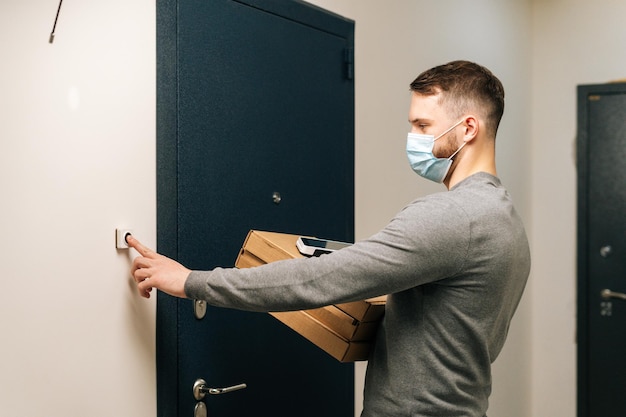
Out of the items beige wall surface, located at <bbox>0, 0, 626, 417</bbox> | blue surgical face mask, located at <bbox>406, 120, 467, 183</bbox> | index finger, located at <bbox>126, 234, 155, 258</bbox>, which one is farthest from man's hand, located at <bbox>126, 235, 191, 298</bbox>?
blue surgical face mask, located at <bbox>406, 120, 467, 183</bbox>

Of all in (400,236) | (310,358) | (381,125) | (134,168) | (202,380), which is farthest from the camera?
(381,125)

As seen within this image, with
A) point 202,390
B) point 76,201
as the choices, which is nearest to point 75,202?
point 76,201

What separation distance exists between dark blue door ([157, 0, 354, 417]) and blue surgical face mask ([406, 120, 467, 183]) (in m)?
0.55

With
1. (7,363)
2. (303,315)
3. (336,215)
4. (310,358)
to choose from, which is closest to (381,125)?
(336,215)

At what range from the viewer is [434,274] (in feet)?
4.68

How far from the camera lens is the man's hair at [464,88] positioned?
161 cm

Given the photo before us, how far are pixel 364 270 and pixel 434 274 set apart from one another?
0.14 metres

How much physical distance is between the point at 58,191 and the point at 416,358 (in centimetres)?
86

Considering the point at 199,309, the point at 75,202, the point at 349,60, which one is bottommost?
the point at 199,309

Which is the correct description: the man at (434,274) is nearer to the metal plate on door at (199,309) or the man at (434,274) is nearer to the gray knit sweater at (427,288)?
the gray knit sweater at (427,288)

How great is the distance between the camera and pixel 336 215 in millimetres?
2434

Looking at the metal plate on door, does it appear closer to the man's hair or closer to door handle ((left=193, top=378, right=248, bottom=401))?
door handle ((left=193, top=378, right=248, bottom=401))

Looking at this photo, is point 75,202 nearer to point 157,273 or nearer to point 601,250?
point 157,273

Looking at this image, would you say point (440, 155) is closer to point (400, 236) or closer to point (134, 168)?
point (400, 236)
